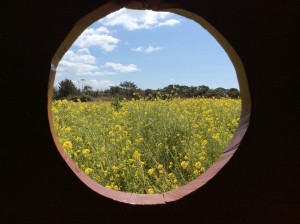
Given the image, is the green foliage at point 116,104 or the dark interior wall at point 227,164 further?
the green foliage at point 116,104

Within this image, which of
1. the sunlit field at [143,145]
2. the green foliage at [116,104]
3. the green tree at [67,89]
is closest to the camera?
the sunlit field at [143,145]

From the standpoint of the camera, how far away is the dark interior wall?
1144 mm

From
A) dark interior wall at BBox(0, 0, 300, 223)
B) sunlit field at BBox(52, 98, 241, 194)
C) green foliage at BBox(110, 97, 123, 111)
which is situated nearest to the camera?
dark interior wall at BBox(0, 0, 300, 223)

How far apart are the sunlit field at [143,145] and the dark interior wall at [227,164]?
1484mm

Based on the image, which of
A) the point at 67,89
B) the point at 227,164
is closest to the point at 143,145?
the point at 227,164

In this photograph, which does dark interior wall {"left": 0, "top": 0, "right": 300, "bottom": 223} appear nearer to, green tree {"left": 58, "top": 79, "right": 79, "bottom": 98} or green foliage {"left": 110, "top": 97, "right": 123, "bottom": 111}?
green foliage {"left": 110, "top": 97, "right": 123, "bottom": 111}

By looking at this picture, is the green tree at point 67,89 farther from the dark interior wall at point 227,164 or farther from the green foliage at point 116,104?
the dark interior wall at point 227,164

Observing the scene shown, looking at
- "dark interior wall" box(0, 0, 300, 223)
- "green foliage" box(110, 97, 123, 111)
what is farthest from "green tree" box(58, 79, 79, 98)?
"dark interior wall" box(0, 0, 300, 223)

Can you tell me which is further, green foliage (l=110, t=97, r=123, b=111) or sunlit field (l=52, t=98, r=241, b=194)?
green foliage (l=110, t=97, r=123, b=111)

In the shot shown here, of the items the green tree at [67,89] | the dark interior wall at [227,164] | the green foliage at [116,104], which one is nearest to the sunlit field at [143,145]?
the green foliage at [116,104]

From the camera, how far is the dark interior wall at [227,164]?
1144 mm

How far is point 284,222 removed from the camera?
1236 millimetres

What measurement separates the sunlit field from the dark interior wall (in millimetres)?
1484

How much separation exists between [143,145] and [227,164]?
107 inches
